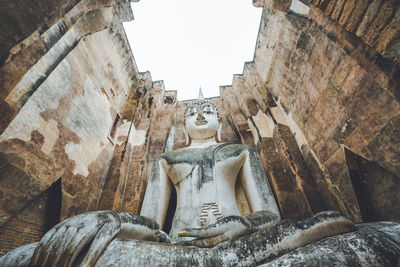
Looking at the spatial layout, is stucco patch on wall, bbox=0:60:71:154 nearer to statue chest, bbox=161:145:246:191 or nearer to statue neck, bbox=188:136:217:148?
statue chest, bbox=161:145:246:191

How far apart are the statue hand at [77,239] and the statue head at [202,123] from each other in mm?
2155

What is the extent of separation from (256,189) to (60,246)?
197 cm

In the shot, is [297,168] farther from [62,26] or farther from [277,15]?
[62,26]

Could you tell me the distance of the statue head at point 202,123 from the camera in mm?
3309

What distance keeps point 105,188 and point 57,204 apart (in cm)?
105

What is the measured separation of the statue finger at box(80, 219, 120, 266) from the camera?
1050 mm

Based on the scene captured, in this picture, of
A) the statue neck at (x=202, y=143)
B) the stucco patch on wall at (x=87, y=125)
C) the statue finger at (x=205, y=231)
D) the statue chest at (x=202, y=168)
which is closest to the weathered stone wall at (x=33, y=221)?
the stucco patch on wall at (x=87, y=125)

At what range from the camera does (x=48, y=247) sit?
1.08 metres

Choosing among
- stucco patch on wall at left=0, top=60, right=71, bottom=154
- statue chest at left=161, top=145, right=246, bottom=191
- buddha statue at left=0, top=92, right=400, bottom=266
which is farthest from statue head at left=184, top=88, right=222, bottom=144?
stucco patch on wall at left=0, top=60, right=71, bottom=154

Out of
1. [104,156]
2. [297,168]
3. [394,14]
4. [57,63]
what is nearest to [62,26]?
[57,63]

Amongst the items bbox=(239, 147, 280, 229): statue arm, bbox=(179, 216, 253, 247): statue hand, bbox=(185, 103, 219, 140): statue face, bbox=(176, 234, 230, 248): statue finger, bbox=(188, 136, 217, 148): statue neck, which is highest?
bbox=(185, 103, 219, 140): statue face

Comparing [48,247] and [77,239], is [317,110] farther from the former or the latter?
[48,247]

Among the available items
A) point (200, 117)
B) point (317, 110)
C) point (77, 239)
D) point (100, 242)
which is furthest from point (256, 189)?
point (317, 110)

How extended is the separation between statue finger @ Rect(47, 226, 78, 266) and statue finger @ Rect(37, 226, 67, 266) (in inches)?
0.9
